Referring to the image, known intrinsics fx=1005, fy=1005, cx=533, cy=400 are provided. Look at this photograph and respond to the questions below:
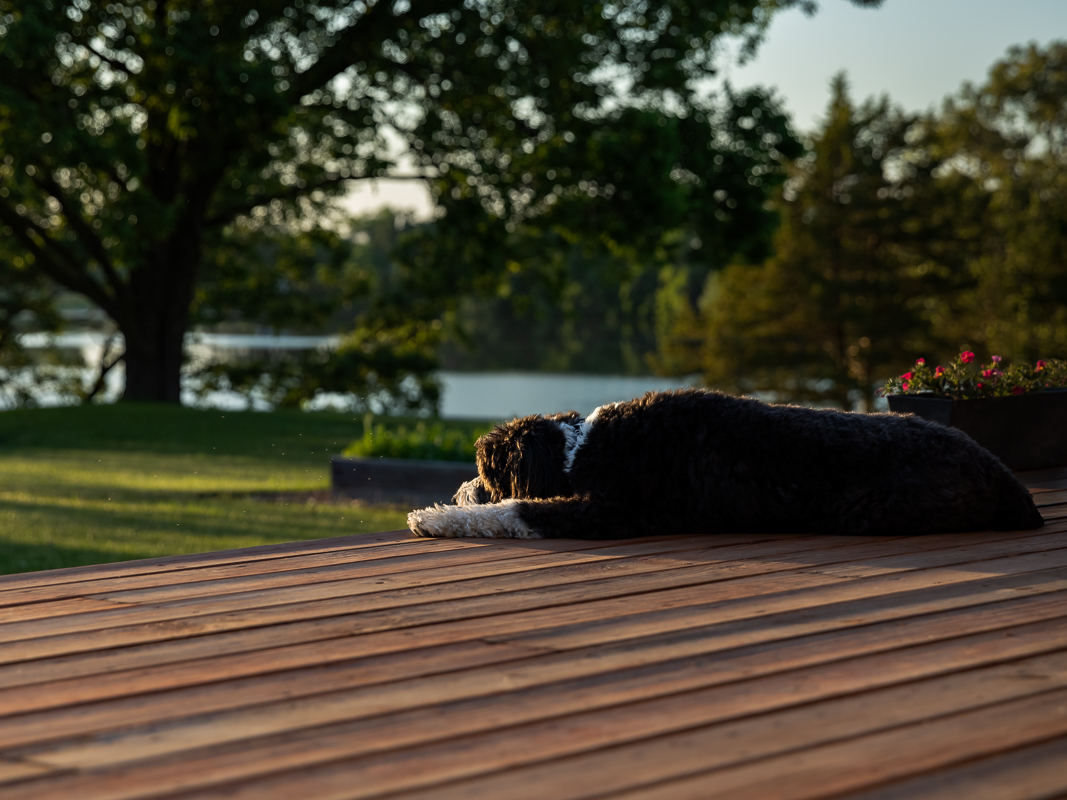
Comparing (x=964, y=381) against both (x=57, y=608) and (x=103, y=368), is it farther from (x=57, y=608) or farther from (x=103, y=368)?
(x=103, y=368)

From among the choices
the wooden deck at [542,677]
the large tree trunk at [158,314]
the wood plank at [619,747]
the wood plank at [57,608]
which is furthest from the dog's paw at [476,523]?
the large tree trunk at [158,314]

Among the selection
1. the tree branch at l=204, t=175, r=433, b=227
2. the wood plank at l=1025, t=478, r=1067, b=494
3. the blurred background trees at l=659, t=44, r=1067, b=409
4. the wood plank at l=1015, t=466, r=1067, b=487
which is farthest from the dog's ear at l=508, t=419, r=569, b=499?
the blurred background trees at l=659, t=44, r=1067, b=409

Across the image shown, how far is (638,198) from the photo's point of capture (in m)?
16.2

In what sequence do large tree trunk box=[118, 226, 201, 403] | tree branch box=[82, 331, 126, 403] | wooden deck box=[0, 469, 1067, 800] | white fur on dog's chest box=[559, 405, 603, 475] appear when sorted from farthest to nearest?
tree branch box=[82, 331, 126, 403] → large tree trunk box=[118, 226, 201, 403] → white fur on dog's chest box=[559, 405, 603, 475] → wooden deck box=[0, 469, 1067, 800]

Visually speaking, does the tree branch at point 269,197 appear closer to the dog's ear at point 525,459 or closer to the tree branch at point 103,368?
the tree branch at point 103,368

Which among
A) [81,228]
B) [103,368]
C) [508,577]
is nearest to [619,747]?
[508,577]

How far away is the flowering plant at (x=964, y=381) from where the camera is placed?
18.0ft

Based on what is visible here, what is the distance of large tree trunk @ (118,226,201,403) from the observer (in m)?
19.2

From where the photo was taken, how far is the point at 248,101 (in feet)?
49.9

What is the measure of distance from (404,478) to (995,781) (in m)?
7.80

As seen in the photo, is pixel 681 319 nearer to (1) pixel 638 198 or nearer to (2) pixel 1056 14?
(2) pixel 1056 14

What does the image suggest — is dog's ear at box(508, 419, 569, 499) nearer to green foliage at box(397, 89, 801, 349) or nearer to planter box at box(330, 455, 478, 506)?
planter box at box(330, 455, 478, 506)

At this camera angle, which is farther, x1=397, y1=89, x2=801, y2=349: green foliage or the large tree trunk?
the large tree trunk

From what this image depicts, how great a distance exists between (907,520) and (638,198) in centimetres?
1285
